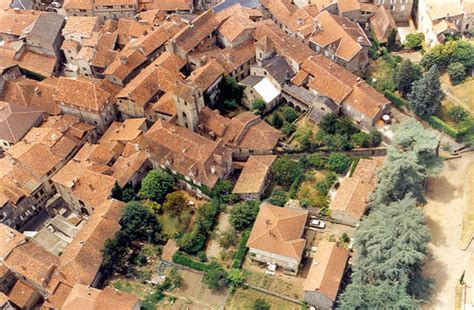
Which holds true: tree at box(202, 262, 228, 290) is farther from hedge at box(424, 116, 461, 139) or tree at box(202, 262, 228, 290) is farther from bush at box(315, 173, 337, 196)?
hedge at box(424, 116, 461, 139)

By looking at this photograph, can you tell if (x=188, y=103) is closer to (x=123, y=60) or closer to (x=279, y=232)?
(x=123, y=60)

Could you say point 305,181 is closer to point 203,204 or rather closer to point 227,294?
point 203,204

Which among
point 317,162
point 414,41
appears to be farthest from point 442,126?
point 414,41

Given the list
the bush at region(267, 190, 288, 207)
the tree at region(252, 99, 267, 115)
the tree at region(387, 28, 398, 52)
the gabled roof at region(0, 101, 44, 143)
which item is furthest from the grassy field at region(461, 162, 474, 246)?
the gabled roof at region(0, 101, 44, 143)

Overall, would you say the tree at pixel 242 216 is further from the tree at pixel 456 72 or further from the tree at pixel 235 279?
the tree at pixel 456 72

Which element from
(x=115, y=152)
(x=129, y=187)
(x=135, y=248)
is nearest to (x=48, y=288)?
(x=135, y=248)

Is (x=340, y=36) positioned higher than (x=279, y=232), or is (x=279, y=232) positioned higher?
(x=340, y=36)
